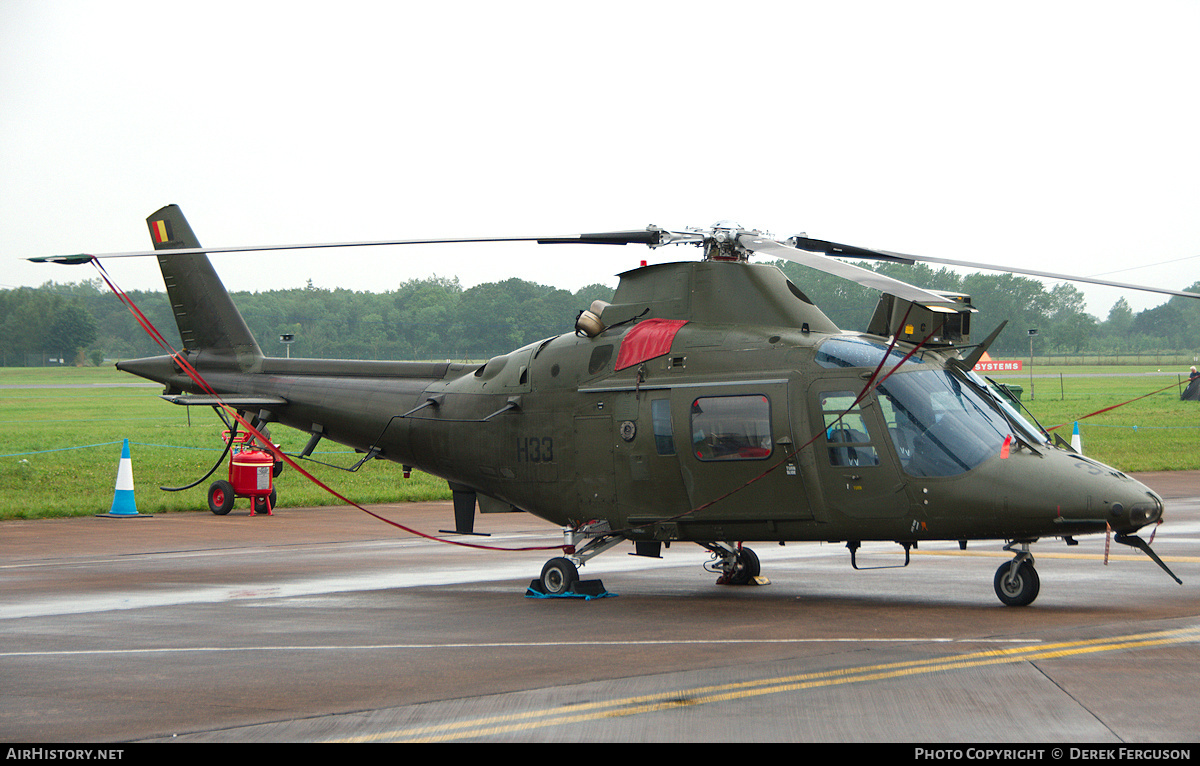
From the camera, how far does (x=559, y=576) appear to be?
1190 centimetres

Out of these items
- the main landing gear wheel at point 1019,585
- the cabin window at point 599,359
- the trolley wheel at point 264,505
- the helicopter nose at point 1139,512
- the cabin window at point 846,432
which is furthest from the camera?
A: the trolley wheel at point 264,505

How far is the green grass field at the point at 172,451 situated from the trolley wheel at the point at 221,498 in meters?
1.09

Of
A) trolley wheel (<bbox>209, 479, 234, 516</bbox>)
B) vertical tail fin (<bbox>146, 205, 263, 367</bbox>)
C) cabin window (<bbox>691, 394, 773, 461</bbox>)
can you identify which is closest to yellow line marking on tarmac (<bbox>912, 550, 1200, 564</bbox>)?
cabin window (<bbox>691, 394, 773, 461</bbox>)

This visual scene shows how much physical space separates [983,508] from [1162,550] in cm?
649

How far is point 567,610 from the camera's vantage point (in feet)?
36.7

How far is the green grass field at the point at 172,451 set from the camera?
23.6 meters

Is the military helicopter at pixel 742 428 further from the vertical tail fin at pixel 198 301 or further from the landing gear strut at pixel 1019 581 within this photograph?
the vertical tail fin at pixel 198 301

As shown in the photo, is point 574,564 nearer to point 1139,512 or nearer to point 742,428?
point 742,428

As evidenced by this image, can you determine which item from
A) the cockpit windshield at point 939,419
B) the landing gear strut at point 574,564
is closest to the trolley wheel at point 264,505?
the landing gear strut at point 574,564

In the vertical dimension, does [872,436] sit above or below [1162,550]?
above

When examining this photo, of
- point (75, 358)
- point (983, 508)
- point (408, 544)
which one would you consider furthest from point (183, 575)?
point (75, 358)

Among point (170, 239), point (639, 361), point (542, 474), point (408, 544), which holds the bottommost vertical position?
point (408, 544)
